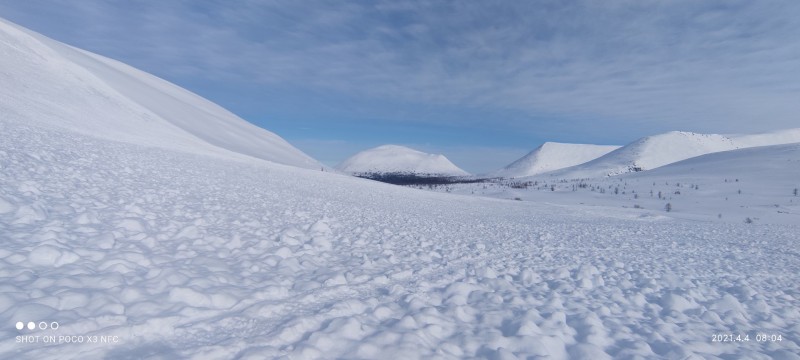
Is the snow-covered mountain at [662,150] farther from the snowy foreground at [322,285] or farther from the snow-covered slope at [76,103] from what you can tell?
the snowy foreground at [322,285]

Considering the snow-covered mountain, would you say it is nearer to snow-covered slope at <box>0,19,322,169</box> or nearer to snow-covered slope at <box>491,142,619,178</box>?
snow-covered slope at <box>491,142,619,178</box>

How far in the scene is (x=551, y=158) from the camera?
343 feet

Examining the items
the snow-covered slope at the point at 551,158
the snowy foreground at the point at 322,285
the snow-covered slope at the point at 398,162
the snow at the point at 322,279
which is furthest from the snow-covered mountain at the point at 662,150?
the snow-covered slope at the point at 398,162

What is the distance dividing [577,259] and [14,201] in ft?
28.7

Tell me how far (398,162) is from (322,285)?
141 m

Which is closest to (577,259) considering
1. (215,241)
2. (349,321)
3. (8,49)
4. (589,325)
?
(589,325)

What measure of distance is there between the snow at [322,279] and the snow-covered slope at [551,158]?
9114 cm

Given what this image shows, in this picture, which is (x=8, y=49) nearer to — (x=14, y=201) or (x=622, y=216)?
(x=14, y=201)

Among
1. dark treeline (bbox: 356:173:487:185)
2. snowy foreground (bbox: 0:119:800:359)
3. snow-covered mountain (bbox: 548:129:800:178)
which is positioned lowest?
snowy foreground (bbox: 0:119:800:359)

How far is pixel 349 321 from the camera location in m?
3.48

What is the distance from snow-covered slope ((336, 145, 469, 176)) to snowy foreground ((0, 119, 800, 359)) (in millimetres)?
123185

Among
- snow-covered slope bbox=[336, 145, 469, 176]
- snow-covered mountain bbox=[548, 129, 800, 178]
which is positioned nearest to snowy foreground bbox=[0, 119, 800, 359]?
snow-covered mountain bbox=[548, 129, 800, 178]

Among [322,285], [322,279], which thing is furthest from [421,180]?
[322,285]

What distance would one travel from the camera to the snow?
3.10 meters
